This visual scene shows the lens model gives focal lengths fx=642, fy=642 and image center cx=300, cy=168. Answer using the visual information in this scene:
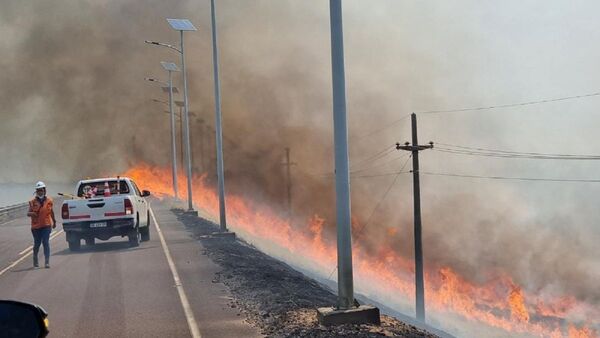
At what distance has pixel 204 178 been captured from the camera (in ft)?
247

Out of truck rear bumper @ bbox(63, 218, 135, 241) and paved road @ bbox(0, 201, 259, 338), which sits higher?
truck rear bumper @ bbox(63, 218, 135, 241)

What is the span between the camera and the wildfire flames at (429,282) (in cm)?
6178

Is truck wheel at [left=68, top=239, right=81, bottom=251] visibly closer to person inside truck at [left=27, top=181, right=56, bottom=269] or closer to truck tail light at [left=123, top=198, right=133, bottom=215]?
truck tail light at [left=123, top=198, right=133, bottom=215]

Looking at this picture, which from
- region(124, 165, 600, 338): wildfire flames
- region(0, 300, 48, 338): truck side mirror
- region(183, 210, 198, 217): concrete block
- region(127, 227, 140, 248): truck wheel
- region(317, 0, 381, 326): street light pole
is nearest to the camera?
region(0, 300, 48, 338): truck side mirror

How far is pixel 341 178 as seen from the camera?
8.68 metres

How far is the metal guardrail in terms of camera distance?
114ft

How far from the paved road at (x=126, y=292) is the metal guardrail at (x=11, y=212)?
16.5 m

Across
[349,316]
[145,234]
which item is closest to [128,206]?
[145,234]

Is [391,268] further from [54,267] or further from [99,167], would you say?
[54,267]

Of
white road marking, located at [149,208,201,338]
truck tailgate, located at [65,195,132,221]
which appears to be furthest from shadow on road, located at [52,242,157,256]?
white road marking, located at [149,208,201,338]

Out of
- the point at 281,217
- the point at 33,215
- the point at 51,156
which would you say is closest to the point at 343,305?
the point at 33,215

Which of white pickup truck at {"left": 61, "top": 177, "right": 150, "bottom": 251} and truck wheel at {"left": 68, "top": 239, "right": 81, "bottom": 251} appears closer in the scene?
white pickup truck at {"left": 61, "top": 177, "right": 150, "bottom": 251}

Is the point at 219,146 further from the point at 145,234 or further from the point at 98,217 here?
the point at 98,217

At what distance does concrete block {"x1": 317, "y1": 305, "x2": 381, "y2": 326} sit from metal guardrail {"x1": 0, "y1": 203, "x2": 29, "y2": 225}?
94.9ft
